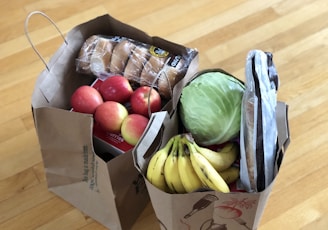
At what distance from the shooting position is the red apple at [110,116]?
3.72ft

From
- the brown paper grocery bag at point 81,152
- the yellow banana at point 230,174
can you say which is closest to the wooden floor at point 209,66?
the brown paper grocery bag at point 81,152

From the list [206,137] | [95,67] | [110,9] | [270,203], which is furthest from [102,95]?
[110,9]

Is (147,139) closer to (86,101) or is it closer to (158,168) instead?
(158,168)

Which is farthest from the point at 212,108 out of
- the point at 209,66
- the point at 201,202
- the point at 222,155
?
the point at 209,66

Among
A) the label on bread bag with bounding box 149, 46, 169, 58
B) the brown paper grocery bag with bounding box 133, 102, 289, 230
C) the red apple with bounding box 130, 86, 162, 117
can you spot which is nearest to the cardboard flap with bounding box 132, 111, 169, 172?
the brown paper grocery bag with bounding box 133, 102, 289, 230

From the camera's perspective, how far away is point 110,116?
113 centimetres

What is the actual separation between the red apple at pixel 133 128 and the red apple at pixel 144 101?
3 centimetres

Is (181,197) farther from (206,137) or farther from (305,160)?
(305,160)

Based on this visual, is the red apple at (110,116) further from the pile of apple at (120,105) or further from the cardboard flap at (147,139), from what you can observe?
the cardboard flap at (147,139)

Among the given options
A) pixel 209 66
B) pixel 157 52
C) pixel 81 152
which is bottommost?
pixel 209 66

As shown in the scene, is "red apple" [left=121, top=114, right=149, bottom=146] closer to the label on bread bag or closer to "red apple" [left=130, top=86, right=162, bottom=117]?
"red apple" [left=130, top=86, right=162, bottom=117]

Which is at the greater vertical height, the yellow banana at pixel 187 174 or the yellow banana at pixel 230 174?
the yellow banana at pixel 187 174

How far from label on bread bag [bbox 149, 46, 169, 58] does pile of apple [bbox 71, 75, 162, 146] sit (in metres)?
0.10

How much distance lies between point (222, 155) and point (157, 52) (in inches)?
13.2
